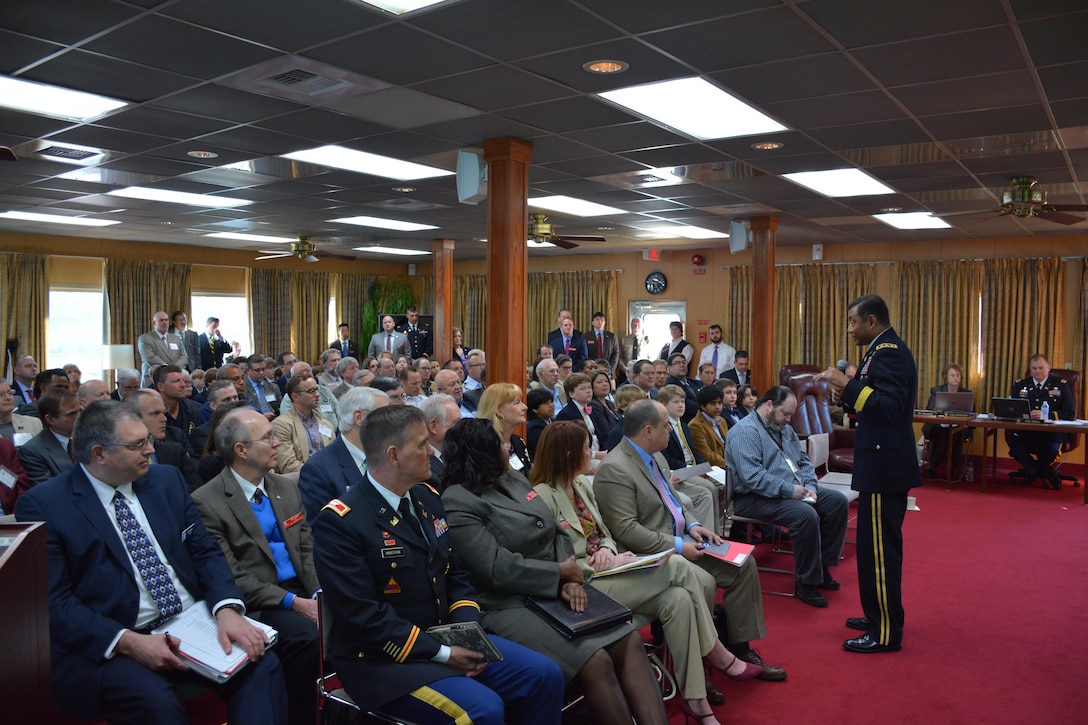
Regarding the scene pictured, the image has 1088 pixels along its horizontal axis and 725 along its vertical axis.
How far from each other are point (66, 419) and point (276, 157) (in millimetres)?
3329

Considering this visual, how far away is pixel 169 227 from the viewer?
11.3 m

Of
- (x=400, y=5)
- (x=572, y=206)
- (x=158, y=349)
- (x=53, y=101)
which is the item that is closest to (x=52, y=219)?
(x=158, y=349)

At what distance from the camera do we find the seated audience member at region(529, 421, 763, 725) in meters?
3.28

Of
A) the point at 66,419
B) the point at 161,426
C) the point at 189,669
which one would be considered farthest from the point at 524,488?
the point at 66,419

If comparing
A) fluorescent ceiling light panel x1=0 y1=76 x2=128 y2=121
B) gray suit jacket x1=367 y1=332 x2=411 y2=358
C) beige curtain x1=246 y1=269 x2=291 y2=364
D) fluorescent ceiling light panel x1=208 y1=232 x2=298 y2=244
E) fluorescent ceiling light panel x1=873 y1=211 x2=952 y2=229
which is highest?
fluorescent ceiling light panel x1=0 y1=76 x2=128 y2=121

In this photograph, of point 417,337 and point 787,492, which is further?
point 417,337

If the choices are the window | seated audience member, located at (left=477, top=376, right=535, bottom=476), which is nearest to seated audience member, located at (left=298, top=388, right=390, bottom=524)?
seated audience member, located at (left=477, top=376, right=535, bottom=476)

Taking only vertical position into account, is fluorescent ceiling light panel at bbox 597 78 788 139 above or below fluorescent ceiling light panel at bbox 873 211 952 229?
above

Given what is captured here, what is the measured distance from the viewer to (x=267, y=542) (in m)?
3.14

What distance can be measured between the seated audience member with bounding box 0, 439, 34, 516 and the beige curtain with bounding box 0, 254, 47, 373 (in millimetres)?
9420

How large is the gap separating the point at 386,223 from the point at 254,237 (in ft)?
9.47

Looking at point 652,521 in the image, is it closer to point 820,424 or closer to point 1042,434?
point 820,424

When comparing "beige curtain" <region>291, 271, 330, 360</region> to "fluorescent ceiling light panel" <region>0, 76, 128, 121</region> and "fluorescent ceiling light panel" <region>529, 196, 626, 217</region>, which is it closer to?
"fluorescent ceiling light panel" <region>529, 196, 626, 217</region>

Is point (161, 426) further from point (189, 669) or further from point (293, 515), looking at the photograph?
point (189, 669)
